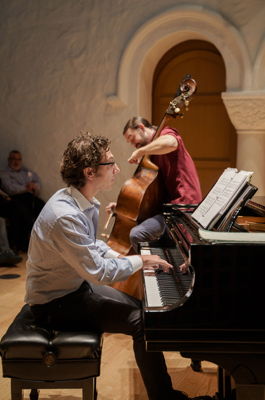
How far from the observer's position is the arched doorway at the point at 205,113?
6168mm

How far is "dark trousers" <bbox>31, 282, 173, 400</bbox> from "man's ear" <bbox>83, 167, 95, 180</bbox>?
51 centimetres

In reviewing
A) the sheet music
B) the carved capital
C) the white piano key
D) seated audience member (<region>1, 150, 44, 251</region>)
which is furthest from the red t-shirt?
seated audience member (<region>1, 150, 44, 251</region>)

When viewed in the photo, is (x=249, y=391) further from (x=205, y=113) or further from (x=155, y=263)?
(x=205, y=113)

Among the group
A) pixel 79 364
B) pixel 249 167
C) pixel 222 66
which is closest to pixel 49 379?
pixel 79 364

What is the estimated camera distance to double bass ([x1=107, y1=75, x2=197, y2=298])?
358 cm

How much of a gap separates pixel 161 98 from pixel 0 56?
83.5 inches

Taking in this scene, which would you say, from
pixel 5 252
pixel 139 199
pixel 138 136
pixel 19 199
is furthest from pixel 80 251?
pixel 19 199

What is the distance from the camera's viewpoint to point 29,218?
6.25 metres

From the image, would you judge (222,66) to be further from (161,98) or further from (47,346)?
(47,346)

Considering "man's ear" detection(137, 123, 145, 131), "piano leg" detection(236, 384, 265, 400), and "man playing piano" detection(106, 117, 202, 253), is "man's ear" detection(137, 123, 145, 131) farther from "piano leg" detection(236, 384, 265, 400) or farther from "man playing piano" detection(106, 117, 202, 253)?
"piano leg" detection(236, 384, 265, 400)

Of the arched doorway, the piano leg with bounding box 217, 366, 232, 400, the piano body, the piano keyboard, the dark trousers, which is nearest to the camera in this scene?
the piano body

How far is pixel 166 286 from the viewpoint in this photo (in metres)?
2.03

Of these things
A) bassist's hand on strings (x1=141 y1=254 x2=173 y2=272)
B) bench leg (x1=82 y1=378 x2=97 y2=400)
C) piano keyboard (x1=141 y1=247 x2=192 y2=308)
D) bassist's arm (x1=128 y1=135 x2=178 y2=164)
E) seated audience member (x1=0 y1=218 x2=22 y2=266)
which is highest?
bassist's arm (x1=128 y1=135 x2=178 y2=164)

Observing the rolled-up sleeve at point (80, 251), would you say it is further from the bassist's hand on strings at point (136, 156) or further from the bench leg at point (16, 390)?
the bassist's hand on strings at point (136, 156)
